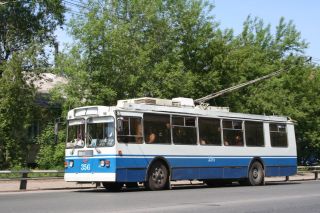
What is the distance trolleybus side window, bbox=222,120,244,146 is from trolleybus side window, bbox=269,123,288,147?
2275 mm

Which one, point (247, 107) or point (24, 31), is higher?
point (24, 31)

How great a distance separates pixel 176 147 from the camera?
20.6m

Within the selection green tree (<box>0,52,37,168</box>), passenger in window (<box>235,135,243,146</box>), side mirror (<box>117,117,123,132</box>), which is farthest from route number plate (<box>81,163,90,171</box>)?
green tree (<box>0,52,37,168</box>)

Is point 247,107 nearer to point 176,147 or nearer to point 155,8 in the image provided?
point 155,8

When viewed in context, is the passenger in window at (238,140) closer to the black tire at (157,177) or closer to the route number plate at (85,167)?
the black tire at (157,177)

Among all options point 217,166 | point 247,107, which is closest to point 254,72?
point 247,107

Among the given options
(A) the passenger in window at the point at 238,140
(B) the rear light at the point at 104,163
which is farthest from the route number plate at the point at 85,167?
(A) the passenger in window at the point at 238,140

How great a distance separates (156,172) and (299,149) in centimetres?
2663

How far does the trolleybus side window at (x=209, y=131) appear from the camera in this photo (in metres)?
21.8

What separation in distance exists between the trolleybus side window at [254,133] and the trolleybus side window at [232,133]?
1.49 feet

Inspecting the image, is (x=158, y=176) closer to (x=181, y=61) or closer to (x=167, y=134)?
(x=167, y=134)

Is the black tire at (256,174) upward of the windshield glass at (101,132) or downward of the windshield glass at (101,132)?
downward

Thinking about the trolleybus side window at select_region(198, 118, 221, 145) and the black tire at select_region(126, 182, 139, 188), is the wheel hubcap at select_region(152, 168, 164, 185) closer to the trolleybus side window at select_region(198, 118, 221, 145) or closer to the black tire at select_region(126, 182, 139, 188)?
the black tire at select_region(126, 182, 139, 188)

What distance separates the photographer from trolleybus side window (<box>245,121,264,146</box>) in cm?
2416
